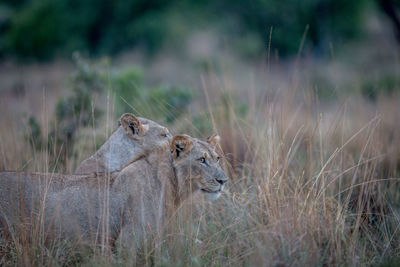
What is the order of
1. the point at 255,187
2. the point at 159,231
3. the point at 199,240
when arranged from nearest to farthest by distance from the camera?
1. the point at 159,231
2. the point at 199,240
3. the point at 255,187

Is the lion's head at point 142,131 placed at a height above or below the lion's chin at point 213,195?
above

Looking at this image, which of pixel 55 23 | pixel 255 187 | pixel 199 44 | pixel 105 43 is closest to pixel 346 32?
pixel 199 44

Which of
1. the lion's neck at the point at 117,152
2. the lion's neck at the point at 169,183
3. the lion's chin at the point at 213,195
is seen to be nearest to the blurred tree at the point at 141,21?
the lion's neck at the point at 117,152

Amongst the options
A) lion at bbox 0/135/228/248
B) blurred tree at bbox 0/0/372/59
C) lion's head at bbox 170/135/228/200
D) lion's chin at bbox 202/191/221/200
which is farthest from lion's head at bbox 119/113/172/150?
blurred tree at bbox 0/0/372/59

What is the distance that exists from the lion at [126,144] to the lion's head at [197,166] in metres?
0.78

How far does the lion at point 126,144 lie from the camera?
5.73m

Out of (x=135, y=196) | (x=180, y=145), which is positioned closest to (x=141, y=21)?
(x=180, y=145)

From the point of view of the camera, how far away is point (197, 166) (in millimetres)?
4926

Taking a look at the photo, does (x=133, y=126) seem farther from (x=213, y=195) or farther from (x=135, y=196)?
(x=213, y=195)

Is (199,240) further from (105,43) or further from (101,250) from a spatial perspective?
(105,43)

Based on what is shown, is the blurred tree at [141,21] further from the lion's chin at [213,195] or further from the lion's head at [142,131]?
the lion's chin at [213,195]

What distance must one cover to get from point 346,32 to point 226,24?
6.80 meters

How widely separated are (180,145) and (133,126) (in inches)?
44.9

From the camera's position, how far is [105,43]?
23109 millimetres
